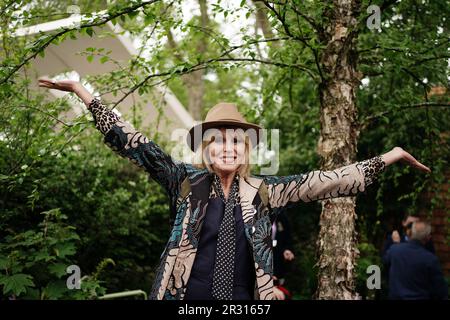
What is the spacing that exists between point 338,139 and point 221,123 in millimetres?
1410

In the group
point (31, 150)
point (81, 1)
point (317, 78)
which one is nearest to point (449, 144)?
point (317, 78)

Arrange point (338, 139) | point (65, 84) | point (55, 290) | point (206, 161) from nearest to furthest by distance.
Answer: point (65, 84)
point (206, 161)
point (338, 139)
point (55, 290)

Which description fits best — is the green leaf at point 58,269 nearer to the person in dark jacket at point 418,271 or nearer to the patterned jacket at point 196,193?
the patterned jacket at point 196,193

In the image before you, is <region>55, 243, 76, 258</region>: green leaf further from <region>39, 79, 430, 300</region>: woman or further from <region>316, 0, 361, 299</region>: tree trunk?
<region>39, 79, 430, 300</region>: woman

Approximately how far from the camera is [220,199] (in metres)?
2.42

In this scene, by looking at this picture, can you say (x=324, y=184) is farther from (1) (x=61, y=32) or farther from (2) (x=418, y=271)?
(2) (x=418, y=271)

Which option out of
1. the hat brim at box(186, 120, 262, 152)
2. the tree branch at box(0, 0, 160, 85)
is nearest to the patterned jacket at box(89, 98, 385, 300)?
the hat brim at box(186, 120, 262, 152)

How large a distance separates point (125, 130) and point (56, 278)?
2476mm

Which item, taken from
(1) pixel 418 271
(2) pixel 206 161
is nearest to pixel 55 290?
(2) pixel 206 161

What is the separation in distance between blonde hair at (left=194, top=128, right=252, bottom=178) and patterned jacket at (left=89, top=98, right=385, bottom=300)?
35 millimetres

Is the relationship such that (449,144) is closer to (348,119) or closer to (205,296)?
(348,119)

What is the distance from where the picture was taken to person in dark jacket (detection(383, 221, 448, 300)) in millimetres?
5246

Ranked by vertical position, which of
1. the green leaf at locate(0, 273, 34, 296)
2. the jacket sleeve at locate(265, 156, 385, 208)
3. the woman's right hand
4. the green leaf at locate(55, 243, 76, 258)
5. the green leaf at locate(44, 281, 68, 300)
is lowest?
the green leaf at locate(44, 281, 68, 300)

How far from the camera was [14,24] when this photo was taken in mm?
3986
